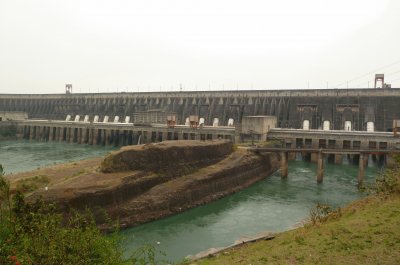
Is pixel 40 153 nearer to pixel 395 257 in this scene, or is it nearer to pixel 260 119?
pixel 260 119

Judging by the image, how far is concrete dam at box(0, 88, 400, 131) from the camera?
2030 inches

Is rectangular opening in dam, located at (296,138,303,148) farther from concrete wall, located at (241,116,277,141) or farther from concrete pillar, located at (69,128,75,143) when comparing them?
concrete pillar, located at (69,128,75,143)

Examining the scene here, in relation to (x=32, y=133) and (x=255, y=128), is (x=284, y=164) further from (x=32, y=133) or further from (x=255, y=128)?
(x=32, y=133)

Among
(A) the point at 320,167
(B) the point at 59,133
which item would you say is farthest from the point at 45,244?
(B) the point at 59,133

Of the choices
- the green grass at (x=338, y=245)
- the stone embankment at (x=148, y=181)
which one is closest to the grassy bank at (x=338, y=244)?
the green grass at (x=338, y=245)

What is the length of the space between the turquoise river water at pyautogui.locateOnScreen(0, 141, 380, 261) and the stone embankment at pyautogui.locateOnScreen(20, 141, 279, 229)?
942 mm

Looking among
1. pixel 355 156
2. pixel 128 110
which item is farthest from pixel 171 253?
pixel 128 110

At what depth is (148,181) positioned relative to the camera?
24188 millimetres

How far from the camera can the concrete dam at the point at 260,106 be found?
169 ft

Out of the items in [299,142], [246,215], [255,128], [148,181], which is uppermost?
[255,128]

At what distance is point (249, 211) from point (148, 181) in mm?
7635

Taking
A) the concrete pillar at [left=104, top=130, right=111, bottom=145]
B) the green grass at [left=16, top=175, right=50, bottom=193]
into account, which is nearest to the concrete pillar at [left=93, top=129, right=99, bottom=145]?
the concrete pillar at [left=104, top=130, right=111, bottom=145]

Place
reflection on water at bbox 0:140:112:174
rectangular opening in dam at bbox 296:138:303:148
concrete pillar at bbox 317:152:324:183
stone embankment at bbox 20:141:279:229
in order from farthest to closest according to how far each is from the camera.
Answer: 1. rectangular opening in dam at bbox 296:138:303:148
2. reflection on water at bbox 0:140:112:174
3. concrete pillar at bbox 317:152:324:183
4. stone embankment at bbox 20:141:279:229

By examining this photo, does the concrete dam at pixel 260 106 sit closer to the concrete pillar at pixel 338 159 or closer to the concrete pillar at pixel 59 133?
the concrete pillar at pixel 338 159
